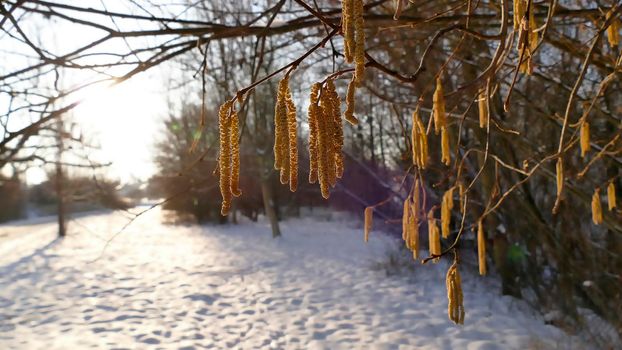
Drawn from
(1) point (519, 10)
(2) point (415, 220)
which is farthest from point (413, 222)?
(1) point (519, 10)

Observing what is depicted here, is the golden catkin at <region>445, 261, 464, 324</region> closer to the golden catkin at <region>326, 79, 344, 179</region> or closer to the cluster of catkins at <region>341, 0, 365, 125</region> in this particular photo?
the golden catkin at <region>326, 79, 344, 179</region>

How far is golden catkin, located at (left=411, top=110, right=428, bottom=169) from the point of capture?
3.91 ft

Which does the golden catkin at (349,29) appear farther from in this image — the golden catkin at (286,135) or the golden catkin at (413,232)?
the golden catkin at (413,232)

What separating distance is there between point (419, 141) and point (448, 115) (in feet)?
2.49

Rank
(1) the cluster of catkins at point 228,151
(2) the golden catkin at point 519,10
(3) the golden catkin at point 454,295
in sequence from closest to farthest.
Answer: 1. (1) the cluster of catkins at point 228,151
2. (2) the golden catkin at point 519,10
3. (3) the golden catkin at point 454,295

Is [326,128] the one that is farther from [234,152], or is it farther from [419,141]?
[419,141]

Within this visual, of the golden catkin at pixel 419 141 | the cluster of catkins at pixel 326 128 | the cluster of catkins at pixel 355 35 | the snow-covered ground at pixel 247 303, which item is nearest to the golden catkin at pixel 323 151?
the cluster of catkins at pixel 326 128

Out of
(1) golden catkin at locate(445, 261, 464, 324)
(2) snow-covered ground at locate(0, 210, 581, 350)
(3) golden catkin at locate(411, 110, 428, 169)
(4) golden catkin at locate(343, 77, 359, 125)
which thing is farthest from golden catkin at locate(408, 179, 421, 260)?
(2) snow-covered ground at locate(0, 210, 581, 350)

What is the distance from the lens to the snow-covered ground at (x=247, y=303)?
468cm

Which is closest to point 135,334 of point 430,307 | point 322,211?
point 430,307

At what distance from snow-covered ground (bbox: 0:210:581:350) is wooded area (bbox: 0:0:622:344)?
2.54 feet

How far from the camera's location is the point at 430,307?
18.2 feet

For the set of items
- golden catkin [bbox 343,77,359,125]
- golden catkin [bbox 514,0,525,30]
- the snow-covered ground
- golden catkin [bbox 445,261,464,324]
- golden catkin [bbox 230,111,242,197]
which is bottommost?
the snow-covered ground

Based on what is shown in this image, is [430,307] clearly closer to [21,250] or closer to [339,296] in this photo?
[339,296]
